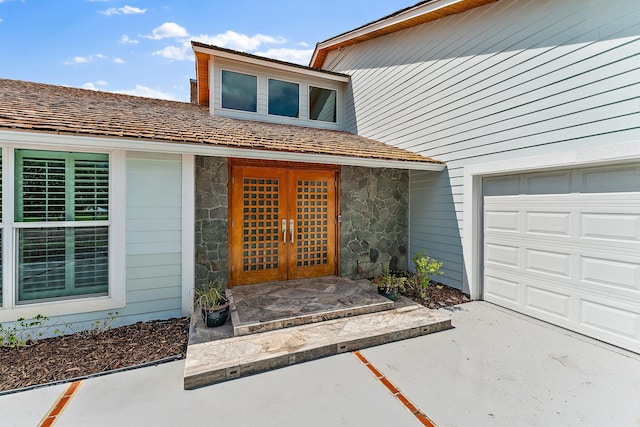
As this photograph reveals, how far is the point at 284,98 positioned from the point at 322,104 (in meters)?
1.45

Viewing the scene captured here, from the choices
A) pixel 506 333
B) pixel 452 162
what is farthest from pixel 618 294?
pixel 452 162

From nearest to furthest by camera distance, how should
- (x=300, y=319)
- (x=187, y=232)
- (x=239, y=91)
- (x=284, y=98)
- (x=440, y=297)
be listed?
(x=300, y=319) → (x=187, y=232) → (x=440, y=297) → (x=239, y=91) → (x=284, y=98)

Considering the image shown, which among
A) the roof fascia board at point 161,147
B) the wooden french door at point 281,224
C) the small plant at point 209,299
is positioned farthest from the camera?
the wooden french door at point 281,224

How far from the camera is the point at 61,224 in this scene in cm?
370

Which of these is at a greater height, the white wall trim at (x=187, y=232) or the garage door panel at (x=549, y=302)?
the white wall trim at (x=187, y=232)

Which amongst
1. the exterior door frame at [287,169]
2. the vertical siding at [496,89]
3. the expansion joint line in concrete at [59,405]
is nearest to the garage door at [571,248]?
the vertical siding at [496,89]

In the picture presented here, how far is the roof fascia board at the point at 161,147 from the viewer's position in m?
3.24

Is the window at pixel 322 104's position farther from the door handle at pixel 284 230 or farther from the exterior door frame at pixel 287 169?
the door handle at pixel 284 230

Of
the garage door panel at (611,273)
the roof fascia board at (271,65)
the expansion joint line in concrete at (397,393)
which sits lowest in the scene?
the expansion joint line in concrete at (397,393)

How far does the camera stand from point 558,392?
2.66 m

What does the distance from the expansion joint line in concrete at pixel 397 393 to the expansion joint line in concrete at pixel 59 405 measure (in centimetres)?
287

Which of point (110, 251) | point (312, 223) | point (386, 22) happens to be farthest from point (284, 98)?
point (110, 251)

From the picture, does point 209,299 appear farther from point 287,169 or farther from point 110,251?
point 287,169

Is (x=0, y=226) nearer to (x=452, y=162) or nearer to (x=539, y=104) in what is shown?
(x=452, y=162)
